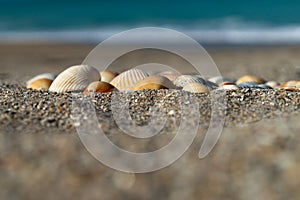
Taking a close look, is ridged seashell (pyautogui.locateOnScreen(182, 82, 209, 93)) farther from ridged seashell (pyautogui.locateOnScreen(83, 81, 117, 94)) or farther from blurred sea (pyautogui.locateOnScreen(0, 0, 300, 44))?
blurred sea (pyautogui.locateOnScreen(0, 0, 300, 44))

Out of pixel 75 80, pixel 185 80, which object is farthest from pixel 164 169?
pixel 75 80

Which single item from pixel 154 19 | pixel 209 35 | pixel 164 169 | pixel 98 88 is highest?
pixel 154 19

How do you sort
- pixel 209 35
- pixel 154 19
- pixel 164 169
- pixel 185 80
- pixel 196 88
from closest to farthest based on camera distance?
pixel 164 169, pixel 196 88, pixel 185 80, pixel 209 35, pixel 154 19

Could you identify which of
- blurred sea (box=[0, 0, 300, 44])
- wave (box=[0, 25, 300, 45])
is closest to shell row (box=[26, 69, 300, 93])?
wave (box=[0, 25, 300, 45])

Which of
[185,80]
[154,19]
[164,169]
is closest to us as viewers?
[164,169]

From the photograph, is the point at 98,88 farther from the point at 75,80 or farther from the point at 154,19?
the point at 154,19

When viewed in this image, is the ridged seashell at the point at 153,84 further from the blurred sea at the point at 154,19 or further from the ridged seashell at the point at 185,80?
the blurred sea at the point at 154,19

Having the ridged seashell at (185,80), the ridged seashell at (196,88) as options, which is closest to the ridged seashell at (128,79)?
the ridged seashell at (185,80)
